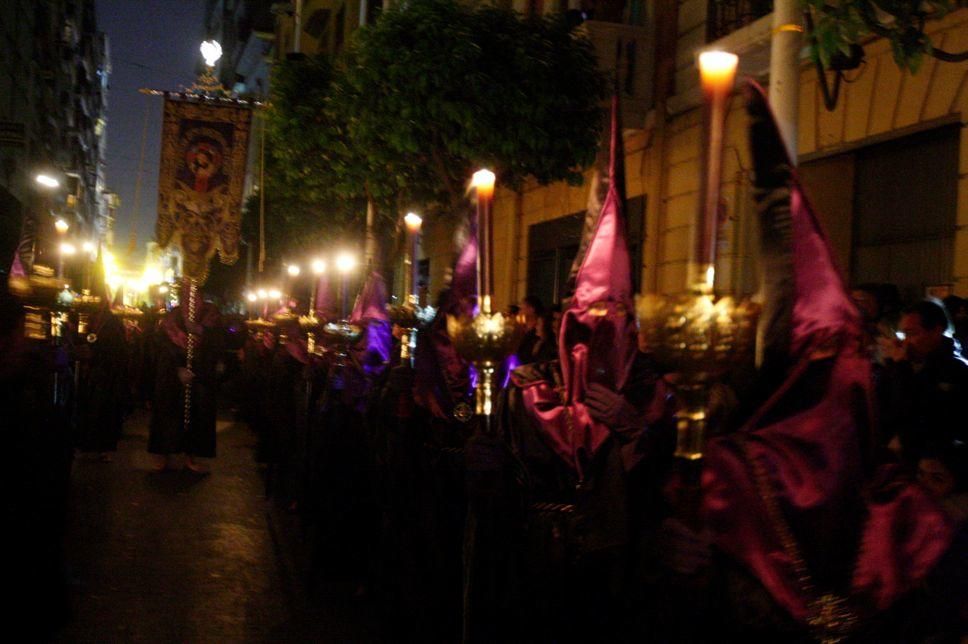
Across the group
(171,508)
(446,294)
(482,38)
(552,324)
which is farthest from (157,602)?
(482,38)

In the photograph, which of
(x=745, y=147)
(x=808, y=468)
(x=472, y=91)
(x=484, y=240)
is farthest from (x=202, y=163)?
(x=808, y=468)

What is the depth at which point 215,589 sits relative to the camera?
23.0 feet

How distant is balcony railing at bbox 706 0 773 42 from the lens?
458 inches

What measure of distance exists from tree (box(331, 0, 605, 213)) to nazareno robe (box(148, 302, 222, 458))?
3225 millimetres

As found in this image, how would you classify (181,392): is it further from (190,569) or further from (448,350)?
Result: (448,350)

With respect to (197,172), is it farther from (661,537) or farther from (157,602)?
(661,537)

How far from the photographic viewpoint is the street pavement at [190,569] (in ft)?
20.2

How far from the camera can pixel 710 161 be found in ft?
8.25

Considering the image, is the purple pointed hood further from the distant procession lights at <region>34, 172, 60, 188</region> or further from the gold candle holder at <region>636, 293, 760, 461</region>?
the distant procession lights at <region>34, 172, 60, 188</region>

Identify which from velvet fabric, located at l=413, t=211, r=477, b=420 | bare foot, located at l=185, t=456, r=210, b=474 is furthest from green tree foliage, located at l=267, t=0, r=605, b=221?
velvet fabric, located at l=413, t=211, r=477, b=420

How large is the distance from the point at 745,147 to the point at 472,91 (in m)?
4.85

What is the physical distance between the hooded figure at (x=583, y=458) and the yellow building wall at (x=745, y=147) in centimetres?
90

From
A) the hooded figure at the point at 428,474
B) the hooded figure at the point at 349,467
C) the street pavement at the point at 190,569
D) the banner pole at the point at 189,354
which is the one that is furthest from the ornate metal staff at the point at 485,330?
the banner pole at the point at 189,354

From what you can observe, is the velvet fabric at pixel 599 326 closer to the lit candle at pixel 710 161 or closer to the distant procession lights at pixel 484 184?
the distant procession lights at pixel 484 184
